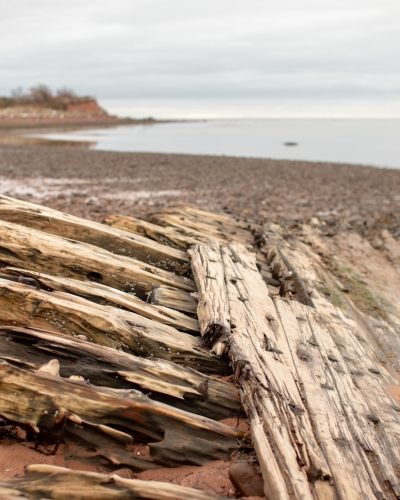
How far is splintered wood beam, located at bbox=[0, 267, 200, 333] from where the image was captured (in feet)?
13.8

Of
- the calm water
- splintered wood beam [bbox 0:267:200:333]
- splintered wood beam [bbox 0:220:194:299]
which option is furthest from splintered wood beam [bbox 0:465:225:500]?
the calm water

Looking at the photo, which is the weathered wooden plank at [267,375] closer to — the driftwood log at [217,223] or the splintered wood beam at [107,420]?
the splintered wood beam at [107,420]

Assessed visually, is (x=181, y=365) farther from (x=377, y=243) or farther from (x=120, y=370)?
(x=377, y=243)

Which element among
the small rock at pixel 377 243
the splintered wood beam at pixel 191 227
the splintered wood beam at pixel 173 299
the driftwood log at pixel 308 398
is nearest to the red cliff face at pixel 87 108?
the small rock at pixel 377 243

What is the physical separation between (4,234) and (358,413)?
3.58 metres

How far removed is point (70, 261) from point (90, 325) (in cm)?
121

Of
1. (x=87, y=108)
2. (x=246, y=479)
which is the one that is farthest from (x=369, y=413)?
(x=87, y=108)

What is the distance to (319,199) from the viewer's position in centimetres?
1736

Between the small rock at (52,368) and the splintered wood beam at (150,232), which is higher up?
the splintered wood beam at (150,232)

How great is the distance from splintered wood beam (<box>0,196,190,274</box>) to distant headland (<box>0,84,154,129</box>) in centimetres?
7384

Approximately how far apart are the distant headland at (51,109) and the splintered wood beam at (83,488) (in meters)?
77.4

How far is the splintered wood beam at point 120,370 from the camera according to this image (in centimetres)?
333

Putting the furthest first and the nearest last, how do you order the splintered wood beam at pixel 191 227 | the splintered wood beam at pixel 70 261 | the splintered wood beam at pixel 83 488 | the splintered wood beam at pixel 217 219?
the splintered wood beam at pixel 217 219 → the splintered wood beam at pixel 191 227 → the splintered wood beam at pixel 70 261 → the splintered wood beam at pixel 83 488

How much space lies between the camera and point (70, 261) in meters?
4.90
